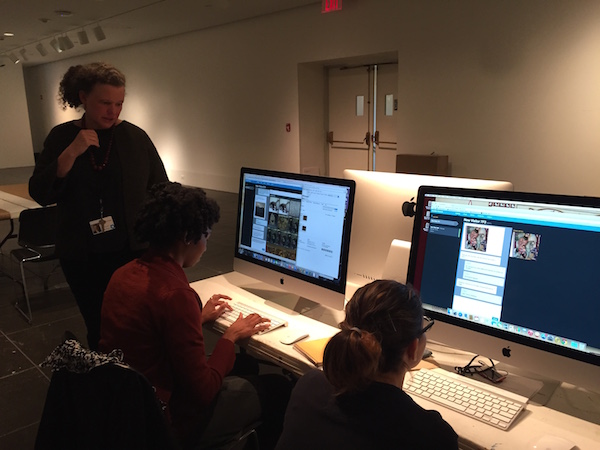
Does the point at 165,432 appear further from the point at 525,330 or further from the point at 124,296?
the point at 525,330

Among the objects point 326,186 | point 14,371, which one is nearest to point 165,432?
point 326,186

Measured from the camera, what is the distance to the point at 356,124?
6.99 metres

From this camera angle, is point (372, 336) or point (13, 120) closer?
point (372, 336)

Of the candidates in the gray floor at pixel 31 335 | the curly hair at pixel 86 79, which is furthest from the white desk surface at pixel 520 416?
the gray floor at pixel 31 335

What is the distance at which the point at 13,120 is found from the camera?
44.5 ft

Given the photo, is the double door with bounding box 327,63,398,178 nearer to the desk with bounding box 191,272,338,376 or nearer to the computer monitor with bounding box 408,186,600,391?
the desk with bounding box 191,272,338,376

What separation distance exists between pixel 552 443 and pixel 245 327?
95cm

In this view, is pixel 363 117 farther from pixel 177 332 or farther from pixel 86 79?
pixel 177 332

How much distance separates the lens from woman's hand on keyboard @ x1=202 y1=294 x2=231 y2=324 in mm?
1764

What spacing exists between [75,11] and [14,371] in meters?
6.21

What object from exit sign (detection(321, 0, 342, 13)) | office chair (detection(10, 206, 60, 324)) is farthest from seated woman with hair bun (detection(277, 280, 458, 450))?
exit sign (detection(321, 0, 342, 13))

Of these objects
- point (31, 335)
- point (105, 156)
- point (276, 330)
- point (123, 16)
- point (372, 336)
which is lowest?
point (31, 335)

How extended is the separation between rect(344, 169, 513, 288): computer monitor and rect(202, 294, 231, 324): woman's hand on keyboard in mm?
517

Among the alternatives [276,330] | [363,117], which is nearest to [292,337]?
[276,330]
